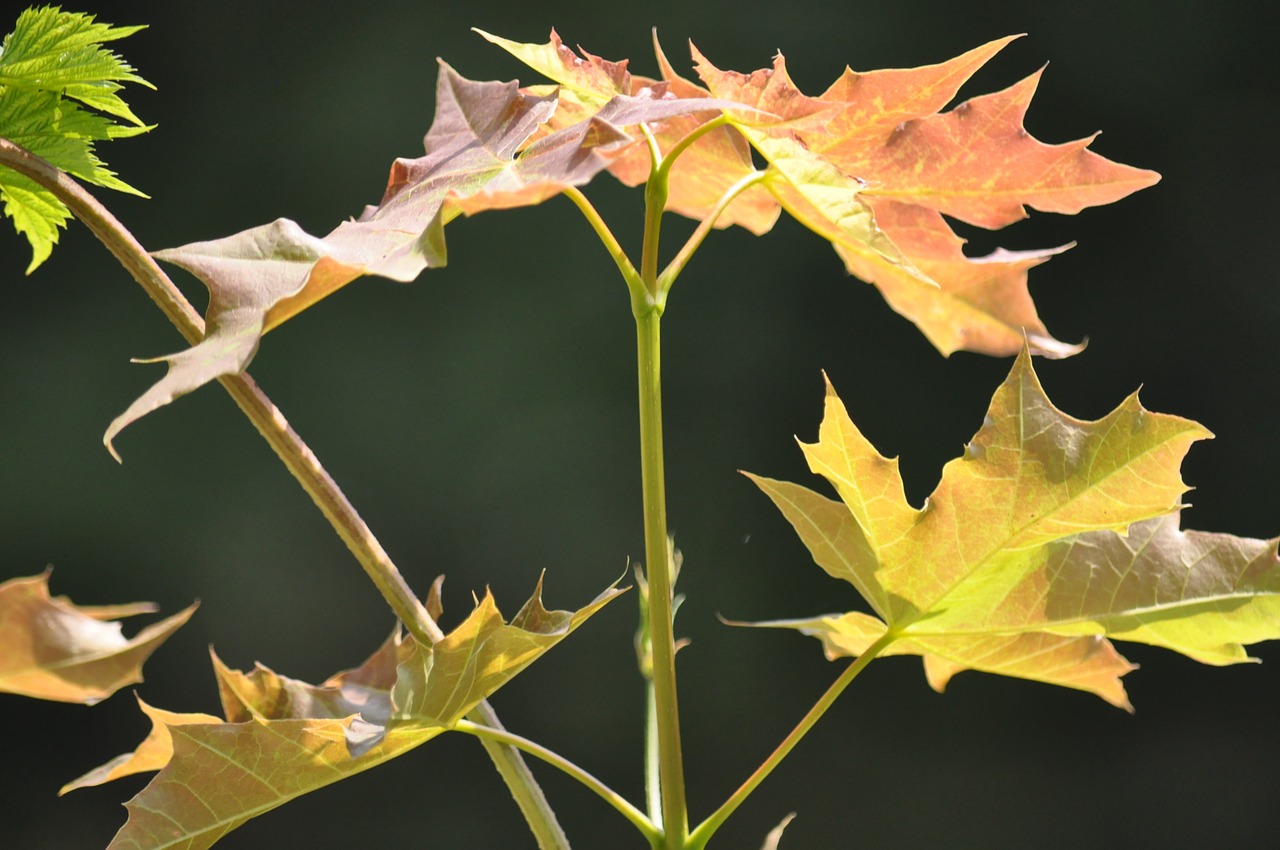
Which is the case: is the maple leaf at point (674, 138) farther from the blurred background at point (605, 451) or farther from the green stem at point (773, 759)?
the blurred background at point (605, 451)

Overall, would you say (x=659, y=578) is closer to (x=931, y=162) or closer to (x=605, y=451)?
(x=931, y=162)

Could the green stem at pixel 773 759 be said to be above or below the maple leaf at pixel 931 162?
below

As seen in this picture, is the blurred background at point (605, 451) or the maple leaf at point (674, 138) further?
the blurred background at point (605, 451)

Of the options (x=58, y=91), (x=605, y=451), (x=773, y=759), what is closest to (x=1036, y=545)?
(x=773, y=759)

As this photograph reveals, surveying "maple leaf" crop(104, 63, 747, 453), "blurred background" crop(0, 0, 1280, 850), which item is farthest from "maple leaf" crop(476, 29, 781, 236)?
"blurred background" crop(0, 0, 1280, 850)

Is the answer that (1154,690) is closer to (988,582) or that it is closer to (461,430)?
(461,430)

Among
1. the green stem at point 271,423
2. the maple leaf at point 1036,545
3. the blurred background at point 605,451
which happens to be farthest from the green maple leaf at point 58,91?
the blurred background at point 605,451
